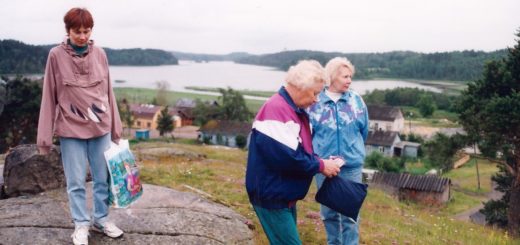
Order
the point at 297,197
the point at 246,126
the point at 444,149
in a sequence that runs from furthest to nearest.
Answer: the point at 246,126, the point at 444,149, the point at 297,197

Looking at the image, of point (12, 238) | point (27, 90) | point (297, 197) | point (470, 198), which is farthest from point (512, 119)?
point (27, 90)

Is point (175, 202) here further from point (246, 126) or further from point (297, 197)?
point (246, 126)

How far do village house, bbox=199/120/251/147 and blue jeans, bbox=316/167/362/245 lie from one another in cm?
5770

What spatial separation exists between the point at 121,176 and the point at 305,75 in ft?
8.00

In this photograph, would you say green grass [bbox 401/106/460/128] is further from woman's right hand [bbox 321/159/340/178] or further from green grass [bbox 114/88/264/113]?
woman's right hand [bbox 321/159/340/178]

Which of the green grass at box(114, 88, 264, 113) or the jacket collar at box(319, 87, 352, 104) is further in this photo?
the green grass at box(114, 88, 264, 113)

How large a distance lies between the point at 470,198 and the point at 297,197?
38.0m

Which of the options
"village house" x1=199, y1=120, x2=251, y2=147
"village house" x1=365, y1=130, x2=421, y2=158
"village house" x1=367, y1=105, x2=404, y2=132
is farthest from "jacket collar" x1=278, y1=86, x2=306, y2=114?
"village house" x1=367, y1=105, x2=404, y2=132

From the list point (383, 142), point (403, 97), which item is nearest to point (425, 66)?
point (403, 97)

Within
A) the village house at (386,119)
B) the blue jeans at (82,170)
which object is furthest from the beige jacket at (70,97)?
the village house at (386,119)

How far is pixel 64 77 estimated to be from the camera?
4.84 meters

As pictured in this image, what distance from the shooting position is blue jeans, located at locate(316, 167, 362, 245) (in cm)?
565

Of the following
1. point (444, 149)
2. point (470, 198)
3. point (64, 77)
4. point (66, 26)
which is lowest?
point (470, 198)

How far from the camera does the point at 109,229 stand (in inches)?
213
